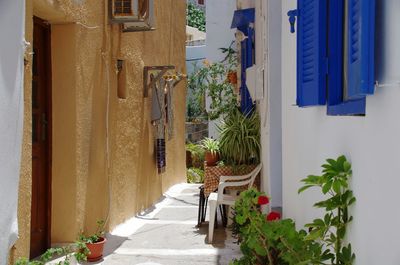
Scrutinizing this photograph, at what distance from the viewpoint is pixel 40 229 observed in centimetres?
505

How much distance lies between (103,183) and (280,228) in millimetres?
3812

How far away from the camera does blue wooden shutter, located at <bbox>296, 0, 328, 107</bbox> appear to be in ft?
8.42

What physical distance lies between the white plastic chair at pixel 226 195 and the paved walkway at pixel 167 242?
0.33m

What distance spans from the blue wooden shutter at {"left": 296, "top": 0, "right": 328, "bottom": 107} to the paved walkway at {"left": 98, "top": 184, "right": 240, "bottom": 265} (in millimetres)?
2931

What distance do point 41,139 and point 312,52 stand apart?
3.30m

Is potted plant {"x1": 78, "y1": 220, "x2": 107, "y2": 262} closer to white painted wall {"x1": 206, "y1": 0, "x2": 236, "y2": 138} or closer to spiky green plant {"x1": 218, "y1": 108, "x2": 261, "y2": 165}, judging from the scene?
spiky green plant {"x1": 218, "y1": 108, "x2": 261, "y2": 165}

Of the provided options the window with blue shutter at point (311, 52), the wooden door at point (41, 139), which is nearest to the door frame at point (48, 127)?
the wooden door at point (41, 139)

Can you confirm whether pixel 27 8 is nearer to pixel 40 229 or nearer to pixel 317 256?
pixel 40 229

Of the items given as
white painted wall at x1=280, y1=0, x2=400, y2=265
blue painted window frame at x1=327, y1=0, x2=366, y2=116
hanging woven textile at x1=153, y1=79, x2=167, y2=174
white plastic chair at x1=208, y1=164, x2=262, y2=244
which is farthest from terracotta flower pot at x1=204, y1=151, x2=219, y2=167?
blue painted window frame at x1=327, y1=0, x2=366, y2=116

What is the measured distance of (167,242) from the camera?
6.33 m

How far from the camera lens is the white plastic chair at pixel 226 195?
6.46m

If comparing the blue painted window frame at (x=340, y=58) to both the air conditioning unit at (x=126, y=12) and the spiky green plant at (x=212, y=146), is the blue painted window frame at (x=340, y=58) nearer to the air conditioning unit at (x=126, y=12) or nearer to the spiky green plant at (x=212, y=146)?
the air conditioning unit at (x=126, y=12)

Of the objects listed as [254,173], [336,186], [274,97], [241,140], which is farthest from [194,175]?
[336,186]

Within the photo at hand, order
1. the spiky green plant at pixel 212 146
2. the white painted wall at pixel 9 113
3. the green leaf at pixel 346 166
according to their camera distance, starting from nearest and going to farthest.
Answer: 1. the green leaf at pixel 346 166
2. the white painted wall at pixel 9 113
3. the spiky green plant at pixel 212 146
